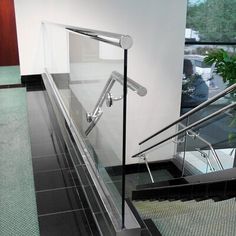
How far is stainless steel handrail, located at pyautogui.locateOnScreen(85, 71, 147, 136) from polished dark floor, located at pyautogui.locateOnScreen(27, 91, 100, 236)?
1.34 ft

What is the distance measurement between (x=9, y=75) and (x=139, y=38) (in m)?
2.86

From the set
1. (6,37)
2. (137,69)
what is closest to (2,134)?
(137,69)

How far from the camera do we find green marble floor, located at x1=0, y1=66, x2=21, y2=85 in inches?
236

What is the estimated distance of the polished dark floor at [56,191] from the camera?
76.0 inches

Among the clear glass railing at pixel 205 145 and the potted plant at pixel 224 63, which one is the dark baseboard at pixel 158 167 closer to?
the clear glass railing at pixel 205 145

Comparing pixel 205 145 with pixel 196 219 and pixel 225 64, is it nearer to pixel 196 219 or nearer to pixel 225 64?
pixel 225 64

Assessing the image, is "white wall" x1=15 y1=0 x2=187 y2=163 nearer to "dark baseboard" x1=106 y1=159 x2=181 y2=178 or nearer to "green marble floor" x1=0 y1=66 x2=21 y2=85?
"dark baseboard" x1=106 y1=159 x2=181 y2=178

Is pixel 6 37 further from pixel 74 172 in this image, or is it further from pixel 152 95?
pixel 74 172

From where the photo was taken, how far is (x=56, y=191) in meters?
2.34

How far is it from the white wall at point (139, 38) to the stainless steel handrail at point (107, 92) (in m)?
2.91

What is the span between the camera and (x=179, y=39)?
232 inches

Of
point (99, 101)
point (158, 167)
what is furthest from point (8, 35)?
point (99, 101)

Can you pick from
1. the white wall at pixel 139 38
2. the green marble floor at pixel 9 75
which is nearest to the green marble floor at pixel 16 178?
the white wall at pixel 139 38

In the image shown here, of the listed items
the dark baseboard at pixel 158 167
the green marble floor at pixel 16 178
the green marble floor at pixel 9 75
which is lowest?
the dark baseboard at pixel 158 167
